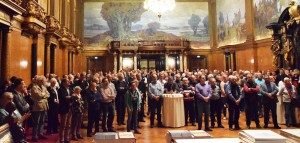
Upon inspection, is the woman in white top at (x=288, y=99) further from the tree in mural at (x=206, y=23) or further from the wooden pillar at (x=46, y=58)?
the tree in mural at (x=206, y=23)

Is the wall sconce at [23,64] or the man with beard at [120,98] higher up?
the wall sconce at [23,64]

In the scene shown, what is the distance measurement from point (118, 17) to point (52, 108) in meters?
17.4

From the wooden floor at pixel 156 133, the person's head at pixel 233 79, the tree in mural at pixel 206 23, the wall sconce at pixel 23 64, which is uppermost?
the tree in mural at pixel 206 23

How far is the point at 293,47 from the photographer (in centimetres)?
1176

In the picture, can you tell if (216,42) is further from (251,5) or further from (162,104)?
(162,104)

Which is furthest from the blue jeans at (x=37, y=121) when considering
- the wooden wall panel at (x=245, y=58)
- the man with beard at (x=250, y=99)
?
the wooden wall panel at (x=245, y=58)

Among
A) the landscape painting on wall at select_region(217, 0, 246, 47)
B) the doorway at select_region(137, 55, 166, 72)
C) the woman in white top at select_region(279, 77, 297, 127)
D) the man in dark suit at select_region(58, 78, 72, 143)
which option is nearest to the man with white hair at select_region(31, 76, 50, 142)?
the man in dark suit at select_region(58, 78, 72, 143)

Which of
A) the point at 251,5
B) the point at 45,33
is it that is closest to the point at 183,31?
the point at 251,5

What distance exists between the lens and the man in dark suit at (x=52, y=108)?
23.5 ft

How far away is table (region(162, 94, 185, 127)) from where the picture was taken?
804cm

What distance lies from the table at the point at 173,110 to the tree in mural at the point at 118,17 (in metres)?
16.3

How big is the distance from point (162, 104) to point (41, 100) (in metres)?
3.80

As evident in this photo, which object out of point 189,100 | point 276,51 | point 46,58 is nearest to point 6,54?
point 46,58

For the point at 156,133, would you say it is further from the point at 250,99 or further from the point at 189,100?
the point at 250,99
